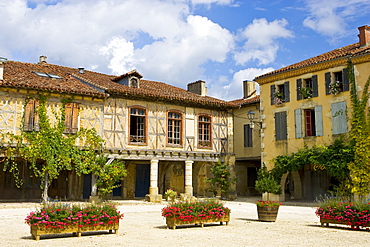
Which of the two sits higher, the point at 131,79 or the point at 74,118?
the point at 131,79

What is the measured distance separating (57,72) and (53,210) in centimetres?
1341

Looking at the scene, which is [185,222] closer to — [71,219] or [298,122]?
[71,219]

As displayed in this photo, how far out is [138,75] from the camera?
68.6 feet

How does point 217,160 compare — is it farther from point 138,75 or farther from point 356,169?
point 356,169

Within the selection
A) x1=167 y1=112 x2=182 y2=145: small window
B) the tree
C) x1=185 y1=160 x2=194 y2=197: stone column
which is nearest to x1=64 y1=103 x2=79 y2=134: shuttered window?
the tree

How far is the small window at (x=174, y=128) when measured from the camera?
20.7m

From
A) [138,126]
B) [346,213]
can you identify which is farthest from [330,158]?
[138,126]

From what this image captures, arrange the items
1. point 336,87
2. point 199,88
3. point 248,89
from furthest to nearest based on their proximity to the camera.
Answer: point 248,89
point 199,88
point 336,87

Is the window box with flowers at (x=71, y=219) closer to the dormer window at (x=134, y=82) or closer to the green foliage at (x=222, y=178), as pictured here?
the dormer window at (x=134, y=82)

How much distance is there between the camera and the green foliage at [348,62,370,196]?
16016 mm

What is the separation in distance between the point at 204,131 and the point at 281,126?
427 centimetres

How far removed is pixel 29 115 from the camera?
1697 cm

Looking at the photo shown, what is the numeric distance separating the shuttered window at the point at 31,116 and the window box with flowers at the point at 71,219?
29.7ft

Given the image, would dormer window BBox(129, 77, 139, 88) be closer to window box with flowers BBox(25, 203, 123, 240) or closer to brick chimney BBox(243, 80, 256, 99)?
brick chimney BBox(243, 80, 256, 99)
